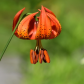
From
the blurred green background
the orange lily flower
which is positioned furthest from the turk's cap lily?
the blurred green background

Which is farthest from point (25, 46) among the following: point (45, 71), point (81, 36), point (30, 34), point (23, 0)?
point (30, 34)

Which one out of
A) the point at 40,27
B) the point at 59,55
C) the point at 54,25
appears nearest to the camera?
the point at 40,27

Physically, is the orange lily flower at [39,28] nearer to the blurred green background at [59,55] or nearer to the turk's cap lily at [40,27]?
the turk's cap lily at [40,27]

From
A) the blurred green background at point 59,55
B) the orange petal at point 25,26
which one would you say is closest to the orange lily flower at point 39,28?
the orange petal at point 25,26

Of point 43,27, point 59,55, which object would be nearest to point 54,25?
point 43,27

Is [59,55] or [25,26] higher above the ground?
[59,55]

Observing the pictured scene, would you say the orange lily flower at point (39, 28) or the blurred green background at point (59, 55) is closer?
the orange lily flower at point (39, 28)

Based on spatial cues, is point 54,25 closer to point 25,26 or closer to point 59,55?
point 25,26

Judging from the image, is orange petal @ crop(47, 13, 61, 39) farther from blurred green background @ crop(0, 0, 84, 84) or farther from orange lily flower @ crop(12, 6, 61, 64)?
blurred green background @ crop(0, 0, 84, 84)
